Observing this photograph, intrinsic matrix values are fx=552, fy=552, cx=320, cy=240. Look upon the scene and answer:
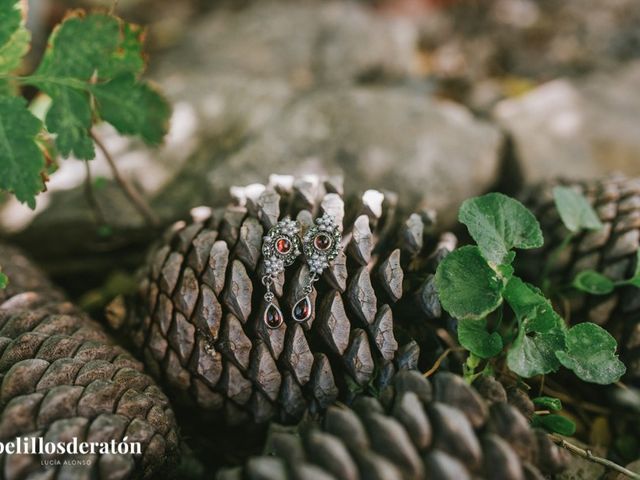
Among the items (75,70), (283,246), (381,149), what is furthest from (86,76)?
(381,149)

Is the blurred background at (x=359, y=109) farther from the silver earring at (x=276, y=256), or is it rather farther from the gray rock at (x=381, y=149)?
the silver earring at (x=276, y=256)

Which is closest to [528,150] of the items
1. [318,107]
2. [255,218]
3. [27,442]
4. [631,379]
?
[318,107]

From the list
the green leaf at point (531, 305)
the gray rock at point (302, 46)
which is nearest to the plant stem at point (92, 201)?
the gray rock at point (302, 46)

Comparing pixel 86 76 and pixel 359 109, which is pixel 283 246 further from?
pixel 359 109

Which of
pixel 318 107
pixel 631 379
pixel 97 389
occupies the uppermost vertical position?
pixel 318 107

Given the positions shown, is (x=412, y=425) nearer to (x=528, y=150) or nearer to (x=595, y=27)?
(x=528, y=150)

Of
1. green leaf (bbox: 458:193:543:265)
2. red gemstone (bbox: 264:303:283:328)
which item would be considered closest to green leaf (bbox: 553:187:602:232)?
green leaf (bbox: 458:193:543:265)
